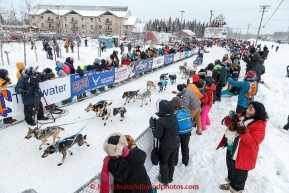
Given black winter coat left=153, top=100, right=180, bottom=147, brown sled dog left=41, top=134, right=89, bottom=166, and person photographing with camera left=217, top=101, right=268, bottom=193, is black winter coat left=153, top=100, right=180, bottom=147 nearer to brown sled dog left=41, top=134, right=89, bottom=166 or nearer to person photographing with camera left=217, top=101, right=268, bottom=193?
person photographing with camera left=217, top=101, right=268, bottom=193

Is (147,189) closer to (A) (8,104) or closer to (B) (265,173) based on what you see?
(B) (265,173)

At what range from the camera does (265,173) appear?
4.03 metres

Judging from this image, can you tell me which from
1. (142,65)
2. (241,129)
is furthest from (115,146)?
(142,65)

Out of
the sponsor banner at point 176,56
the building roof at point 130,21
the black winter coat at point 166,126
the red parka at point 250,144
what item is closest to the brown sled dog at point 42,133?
the black winter coat at point 166,126

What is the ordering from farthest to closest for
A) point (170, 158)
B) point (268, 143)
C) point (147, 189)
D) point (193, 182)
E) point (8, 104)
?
point (8, 104) < point (268, 143) < point (193, 182) < point (170, 158) < point (147, 189)

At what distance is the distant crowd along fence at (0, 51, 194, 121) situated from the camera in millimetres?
5762

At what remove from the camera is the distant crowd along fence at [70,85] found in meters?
5.76

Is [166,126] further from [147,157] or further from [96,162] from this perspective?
[96,162]

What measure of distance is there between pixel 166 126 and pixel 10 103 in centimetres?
525

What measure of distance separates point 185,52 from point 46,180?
21.8 metres

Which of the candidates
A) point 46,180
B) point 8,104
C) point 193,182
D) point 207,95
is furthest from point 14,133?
point 207,95

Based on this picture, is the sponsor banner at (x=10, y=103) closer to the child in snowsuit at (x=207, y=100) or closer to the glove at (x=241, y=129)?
the child in snowsuit at (x=207, y=100)

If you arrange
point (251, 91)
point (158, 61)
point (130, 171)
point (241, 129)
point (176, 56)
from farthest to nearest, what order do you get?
point (176, 56) < point (158, 61) < point (251, 91) < point (241, 129) < point (130, 171)

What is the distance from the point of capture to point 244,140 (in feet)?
9.13
